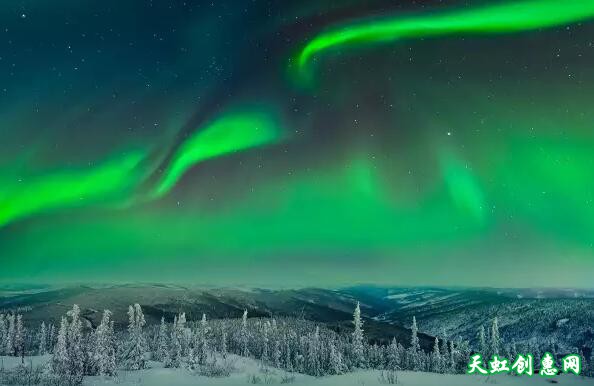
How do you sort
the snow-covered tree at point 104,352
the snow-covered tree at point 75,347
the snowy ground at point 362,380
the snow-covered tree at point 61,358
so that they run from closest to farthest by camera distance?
the snowy ground at point 362,380
the snow-covered tree at point 61,358
the snow-covered tree at point 104,352
the snow-covered tree at point 75,347

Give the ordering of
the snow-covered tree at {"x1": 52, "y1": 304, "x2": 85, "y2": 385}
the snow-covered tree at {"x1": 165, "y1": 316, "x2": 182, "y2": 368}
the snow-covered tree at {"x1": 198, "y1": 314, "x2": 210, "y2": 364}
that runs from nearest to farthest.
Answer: the snow-covered tree at {"x1": 52, "y1": 304, "x2": 85, "y2": 385} < the snow-covered tree at {"x1": 165, "y1": 316, "x2": 182, "y2": 368} < the snow-covered tree at {"x1": 198, "y1": 314, "x2": 210, "y2": 364}

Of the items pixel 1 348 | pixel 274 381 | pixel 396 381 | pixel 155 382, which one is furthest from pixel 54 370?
pixel 1 348

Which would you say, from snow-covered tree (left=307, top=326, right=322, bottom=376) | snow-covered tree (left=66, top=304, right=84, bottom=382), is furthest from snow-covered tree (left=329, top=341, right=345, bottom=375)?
snow-covered tree (left=66, top=304, right=84, bottom=382)

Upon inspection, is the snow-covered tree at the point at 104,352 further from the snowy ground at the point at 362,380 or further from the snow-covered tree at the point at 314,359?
the snow-covered tree at the point at 314,359

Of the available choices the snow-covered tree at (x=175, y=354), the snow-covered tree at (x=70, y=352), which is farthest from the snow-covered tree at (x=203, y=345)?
the snow-covered tree at (x=70, y=352)

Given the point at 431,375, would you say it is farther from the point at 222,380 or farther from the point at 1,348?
the point at 1,348

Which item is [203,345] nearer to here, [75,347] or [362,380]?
[75,347]

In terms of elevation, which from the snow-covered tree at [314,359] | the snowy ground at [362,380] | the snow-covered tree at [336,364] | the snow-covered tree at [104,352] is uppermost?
the snowy ground at [362,380]

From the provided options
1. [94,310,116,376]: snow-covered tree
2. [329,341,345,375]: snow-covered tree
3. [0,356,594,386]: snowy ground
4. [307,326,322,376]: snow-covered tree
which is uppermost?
[0,356,594,386]: snowy ground

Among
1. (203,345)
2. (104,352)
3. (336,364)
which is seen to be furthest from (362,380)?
(203,345)

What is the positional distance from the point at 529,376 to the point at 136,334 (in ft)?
145

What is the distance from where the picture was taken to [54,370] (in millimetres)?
35562

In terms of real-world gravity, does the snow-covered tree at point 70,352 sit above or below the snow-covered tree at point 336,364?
above

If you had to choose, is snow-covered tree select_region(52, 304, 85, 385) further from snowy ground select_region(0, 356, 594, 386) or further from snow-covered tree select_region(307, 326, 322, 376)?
snow-covered tree select_region(307, 326, 322, 376)
